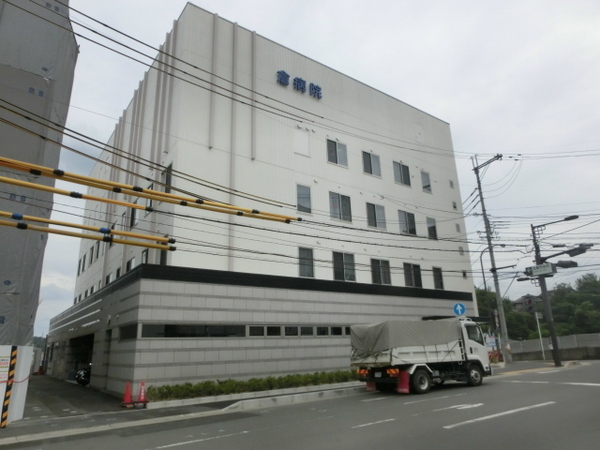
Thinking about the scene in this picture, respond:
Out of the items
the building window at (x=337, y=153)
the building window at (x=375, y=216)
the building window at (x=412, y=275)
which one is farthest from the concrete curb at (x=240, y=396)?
the building window at (x=337, y=153)

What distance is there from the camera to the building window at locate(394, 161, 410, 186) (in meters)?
30.3

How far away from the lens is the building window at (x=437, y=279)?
29.9 metres

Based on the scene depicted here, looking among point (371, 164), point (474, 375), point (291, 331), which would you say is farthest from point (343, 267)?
point (474, 375)

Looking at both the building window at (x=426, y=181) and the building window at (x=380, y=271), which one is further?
the building window at (x=426, y=181)

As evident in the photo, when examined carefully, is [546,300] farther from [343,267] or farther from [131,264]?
[131,264]

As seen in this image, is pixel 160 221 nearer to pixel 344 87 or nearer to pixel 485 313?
pixel 344 87

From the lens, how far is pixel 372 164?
2892 centimetres

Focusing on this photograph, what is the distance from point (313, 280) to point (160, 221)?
8.42m

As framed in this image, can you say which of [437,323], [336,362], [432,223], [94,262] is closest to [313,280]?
[336,362]

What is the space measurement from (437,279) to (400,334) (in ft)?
47.4

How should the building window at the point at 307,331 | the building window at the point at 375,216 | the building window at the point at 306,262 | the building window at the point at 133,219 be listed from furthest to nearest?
the building window at the point at 375,216 → the building window at the point at 133,219 → the building window at the point at 306,262 → the building window at the point at 307,331

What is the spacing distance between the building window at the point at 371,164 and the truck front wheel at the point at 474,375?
14313 millimetres

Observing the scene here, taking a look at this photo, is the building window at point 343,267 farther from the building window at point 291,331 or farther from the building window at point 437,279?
the building window at point 437,279

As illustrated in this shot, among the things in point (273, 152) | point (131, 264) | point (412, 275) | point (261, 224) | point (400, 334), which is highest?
point (273, 152)
